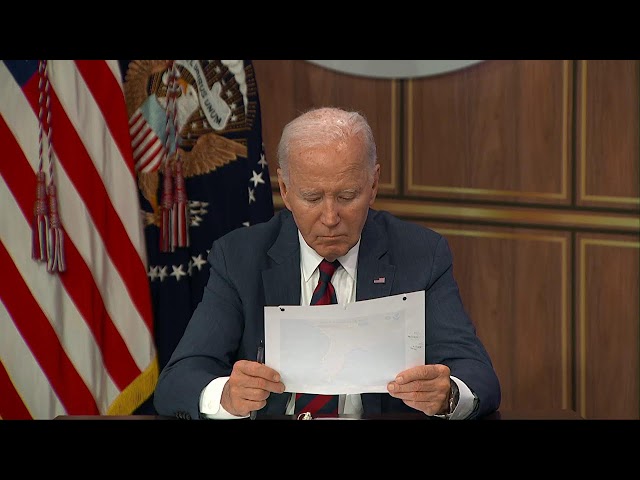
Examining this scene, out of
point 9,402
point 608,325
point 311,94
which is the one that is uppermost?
point 311,94

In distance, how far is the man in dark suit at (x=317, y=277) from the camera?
8.77 ft

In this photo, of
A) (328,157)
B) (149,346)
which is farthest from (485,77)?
(328,157)

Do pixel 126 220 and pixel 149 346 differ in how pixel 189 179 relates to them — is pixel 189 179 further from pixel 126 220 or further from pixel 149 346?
pixel 149 346

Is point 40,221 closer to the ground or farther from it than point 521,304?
farther from it

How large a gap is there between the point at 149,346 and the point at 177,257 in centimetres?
35

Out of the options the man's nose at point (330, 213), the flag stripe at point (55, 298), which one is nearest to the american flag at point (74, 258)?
the flag stripe at point (55, 298)

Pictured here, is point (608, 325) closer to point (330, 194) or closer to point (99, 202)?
point (99, 202)

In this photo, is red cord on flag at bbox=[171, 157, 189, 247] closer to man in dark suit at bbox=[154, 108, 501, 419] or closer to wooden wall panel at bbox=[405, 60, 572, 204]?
man in dark suit at bbox=[154, 108, 501, 419]

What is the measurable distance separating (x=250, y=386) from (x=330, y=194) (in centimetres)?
56

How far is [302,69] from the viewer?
16.7 ft

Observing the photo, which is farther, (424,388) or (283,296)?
(283,296)

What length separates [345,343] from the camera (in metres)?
2.45

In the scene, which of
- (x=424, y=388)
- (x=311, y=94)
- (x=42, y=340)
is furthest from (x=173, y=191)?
(x=424, y=388)

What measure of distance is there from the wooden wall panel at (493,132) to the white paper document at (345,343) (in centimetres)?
265
